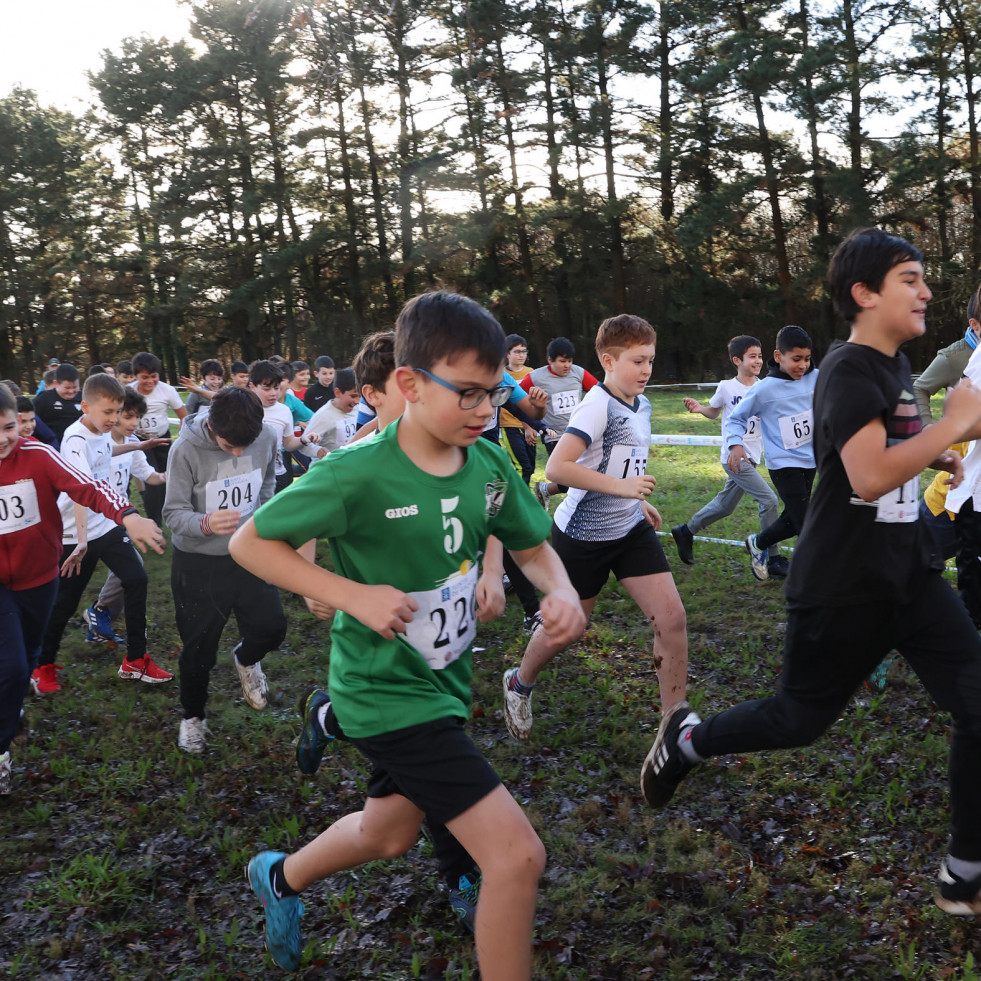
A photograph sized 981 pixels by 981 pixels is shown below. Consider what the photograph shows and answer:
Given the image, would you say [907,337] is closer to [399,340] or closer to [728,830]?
[399,340]

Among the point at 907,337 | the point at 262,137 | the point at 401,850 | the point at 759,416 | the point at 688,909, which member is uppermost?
the point at 262,137

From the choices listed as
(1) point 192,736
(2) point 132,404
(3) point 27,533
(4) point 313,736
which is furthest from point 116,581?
(4) point 313,736

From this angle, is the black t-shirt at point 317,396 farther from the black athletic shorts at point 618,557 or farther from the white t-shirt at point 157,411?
the black athletic shorts at point 618,557

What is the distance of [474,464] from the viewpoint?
8.93 feet

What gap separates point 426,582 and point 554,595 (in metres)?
0.38

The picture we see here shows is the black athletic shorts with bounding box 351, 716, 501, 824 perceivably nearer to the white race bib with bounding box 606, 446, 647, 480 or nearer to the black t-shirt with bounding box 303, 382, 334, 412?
the white race bib with bounding box 606, 446, 647, 480

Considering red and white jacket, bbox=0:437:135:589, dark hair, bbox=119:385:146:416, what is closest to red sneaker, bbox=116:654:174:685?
red and white jacket, bbox=0:437:135:589

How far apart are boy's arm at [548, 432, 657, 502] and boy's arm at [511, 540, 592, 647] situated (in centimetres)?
115

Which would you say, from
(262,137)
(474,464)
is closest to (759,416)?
(474,464)

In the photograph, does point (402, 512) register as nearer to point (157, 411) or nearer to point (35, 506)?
point (35, 506)

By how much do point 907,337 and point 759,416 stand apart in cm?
425

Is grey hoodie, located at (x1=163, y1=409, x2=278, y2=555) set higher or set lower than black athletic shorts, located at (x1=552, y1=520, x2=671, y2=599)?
higher

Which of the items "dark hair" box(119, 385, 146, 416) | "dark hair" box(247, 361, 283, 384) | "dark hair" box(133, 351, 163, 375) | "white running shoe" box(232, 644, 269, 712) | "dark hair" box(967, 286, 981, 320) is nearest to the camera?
"dark hair" box(967, 286, 981, 320)

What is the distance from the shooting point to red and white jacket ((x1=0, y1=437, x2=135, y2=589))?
189 inches
